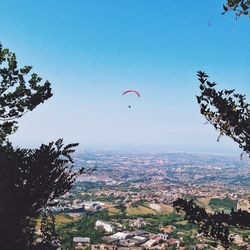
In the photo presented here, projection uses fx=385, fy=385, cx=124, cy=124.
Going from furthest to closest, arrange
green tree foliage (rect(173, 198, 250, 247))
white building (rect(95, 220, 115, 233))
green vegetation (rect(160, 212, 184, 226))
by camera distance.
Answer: green vegetation (rect(160, 212, 184, 226)) < white building (rect(95, 220, 115, 233)) < green tree foliage (rect(173, 198, 250, 247))

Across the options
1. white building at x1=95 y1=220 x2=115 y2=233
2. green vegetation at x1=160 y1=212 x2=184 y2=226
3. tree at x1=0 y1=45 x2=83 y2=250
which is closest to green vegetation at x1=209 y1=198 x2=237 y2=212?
green vegetation at x1=160 y1=212 x2=184 y2=226

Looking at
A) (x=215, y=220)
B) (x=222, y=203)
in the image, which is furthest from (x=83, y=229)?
(x=215, y=220)

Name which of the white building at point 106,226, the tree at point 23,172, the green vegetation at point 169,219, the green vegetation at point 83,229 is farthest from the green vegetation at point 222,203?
the tree at point 23,172

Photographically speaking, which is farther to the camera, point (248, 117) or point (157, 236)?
point (157, 236)

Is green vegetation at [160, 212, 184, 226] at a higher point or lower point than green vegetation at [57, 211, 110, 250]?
lower

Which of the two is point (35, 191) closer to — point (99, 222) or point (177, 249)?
point (177, 249)

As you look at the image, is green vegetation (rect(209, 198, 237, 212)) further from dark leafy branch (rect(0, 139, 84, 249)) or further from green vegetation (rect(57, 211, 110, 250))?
dark leafy branch (rect(0, 139, 84, 249))

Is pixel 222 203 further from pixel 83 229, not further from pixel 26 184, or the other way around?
pixel 26 184

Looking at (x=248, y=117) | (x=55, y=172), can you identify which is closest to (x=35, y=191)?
(x=55, y=172)
